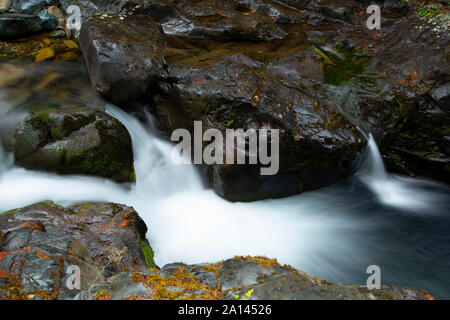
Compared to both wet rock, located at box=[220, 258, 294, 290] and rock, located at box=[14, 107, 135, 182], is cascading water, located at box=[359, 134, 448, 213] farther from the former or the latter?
rock, located at box=[14, 107, 135, 182]

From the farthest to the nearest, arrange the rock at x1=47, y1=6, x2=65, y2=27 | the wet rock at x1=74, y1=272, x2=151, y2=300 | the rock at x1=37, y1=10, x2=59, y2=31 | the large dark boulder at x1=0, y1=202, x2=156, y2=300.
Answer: the rock at x1=47, y1=6, x2=65, y2=27 → the rock at x1=37, y1=10, x2=59, y2=31 → the large dark boulder at x1=0, y1=202, x2=156, y2=300 → the wet rock at x1=74, y1=272, x2=151, y2=300

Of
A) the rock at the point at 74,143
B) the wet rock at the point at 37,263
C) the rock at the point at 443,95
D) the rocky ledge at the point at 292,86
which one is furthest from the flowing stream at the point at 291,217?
the wet rock at the point at 37,263

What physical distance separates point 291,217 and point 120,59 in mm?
4050

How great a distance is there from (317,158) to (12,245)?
438cm

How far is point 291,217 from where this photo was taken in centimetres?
507

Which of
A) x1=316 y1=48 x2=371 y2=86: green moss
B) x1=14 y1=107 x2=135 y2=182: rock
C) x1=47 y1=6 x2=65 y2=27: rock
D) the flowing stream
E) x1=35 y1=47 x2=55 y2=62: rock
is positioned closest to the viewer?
the flowing stream

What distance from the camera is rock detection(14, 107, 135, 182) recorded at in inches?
175

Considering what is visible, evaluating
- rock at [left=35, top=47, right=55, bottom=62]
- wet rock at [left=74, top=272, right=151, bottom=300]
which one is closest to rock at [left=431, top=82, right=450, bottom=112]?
wet rock at [left=74, top=272, right=151, bottom=300]

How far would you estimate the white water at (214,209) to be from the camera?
169 inches

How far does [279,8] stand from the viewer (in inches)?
363

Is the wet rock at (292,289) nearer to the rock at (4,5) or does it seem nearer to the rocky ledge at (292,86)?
the rocky ledge at (292,86)

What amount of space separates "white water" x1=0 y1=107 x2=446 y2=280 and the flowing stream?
2 centimetres
